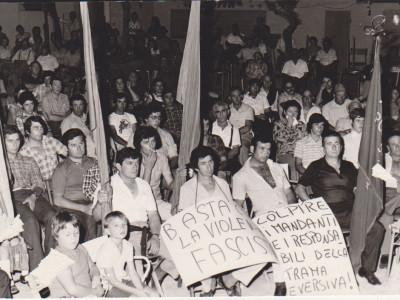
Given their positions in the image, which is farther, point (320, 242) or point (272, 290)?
point (272, 290)

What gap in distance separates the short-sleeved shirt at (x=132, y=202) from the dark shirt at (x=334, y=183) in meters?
1.63

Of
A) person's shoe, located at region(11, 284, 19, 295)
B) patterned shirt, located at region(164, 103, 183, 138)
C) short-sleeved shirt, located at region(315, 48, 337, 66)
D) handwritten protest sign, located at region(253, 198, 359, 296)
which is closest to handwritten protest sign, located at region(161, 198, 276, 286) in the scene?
handwritten protest sign, located at region(253, 198, 359, 296)

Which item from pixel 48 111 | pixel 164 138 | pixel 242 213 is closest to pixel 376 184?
pixel 242 213

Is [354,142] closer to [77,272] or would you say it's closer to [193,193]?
[193,193]

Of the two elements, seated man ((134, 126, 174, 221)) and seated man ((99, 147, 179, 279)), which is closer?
seated man ((99, 147, 179, 279))

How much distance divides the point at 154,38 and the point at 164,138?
9.39 metres

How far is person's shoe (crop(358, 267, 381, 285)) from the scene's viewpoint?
585 centimetres

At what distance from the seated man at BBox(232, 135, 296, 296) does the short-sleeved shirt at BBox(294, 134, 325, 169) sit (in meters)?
1.25

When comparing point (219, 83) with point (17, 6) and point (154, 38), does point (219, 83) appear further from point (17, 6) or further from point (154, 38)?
point (17, 6)

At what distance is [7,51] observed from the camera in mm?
14742

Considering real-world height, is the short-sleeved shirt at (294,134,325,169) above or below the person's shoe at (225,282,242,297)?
above

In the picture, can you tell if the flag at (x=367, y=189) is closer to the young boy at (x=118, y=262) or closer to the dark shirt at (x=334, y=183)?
the dark shirt at (x=334, y=183)

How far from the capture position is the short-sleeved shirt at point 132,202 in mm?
5656

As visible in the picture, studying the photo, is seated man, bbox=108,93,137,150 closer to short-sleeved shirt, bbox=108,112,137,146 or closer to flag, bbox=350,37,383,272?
short-sleeved shirt, bbox=108,112,137,146
